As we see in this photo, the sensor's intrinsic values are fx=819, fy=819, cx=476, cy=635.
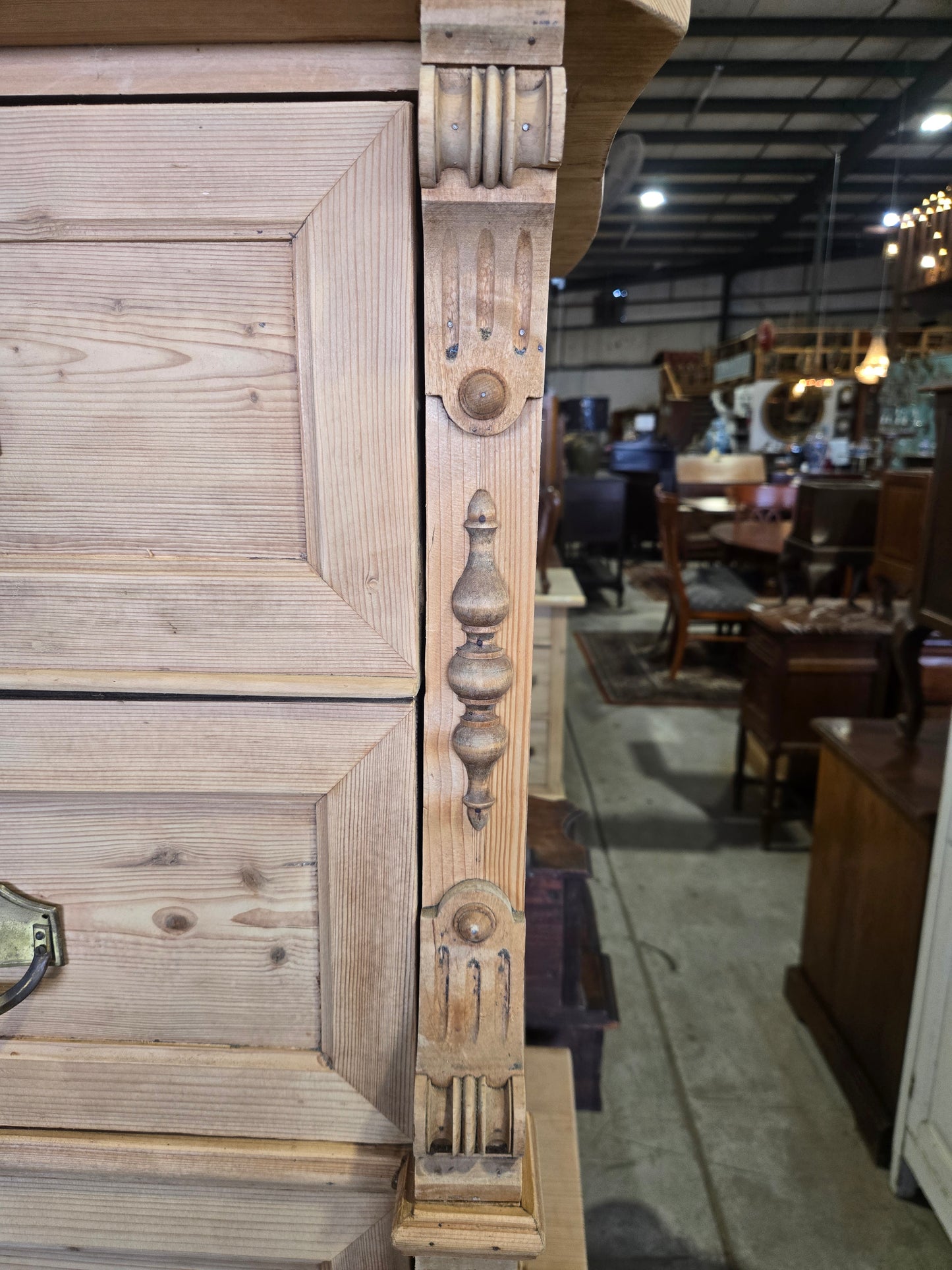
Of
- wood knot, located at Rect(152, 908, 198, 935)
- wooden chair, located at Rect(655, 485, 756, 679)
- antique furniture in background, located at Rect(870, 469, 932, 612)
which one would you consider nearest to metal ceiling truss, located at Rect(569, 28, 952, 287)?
antique furniture in background, located at Rect(870, 469, 932, 612)

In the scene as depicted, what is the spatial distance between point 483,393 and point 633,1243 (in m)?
1.62

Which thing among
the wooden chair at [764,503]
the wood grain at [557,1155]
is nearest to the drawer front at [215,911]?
the wood grain at [557,1155]

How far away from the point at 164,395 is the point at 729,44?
5.90 metres

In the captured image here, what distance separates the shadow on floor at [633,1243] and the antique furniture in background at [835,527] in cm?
252

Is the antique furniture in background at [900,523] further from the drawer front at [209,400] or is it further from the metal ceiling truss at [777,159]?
the drawer front at [209,400]

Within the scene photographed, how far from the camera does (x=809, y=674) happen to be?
2811mm

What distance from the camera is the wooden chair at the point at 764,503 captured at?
17.0ft

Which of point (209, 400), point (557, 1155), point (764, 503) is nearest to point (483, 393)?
point (209, 400)

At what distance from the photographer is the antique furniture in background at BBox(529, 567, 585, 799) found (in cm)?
257

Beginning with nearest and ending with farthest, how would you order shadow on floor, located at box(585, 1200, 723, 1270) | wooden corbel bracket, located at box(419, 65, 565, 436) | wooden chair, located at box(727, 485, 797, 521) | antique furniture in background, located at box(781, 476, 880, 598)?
1. wooden corbel bracket, located at box(419, 65, 565, 436)
2. shadow on floor, located at box(585, 1200, 723, 1270)
3. antique furniture in background, located at box(781, 476, 880, 598)
4. wooden chair, located at box(727, 485, 797, 521)

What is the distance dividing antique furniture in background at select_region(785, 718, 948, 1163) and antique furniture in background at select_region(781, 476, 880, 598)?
1472mm

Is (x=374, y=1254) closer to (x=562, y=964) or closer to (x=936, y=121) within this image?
(x=562, y=964)

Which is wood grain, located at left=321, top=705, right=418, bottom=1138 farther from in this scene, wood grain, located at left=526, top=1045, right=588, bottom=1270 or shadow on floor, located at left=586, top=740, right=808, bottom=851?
shadow on floor, located at left=586, top=740, right=808, bottom=851

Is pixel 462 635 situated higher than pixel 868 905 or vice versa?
pixel 462 635
